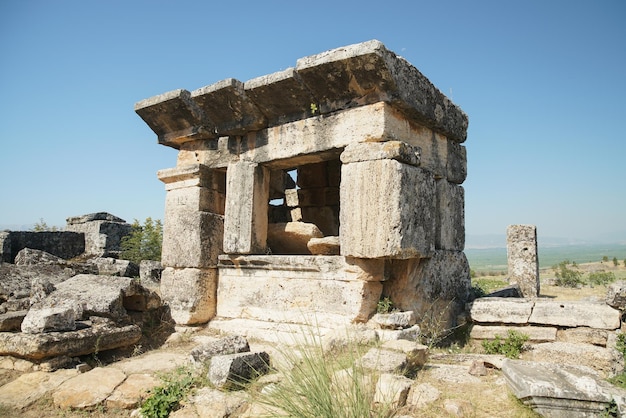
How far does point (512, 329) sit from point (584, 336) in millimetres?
667

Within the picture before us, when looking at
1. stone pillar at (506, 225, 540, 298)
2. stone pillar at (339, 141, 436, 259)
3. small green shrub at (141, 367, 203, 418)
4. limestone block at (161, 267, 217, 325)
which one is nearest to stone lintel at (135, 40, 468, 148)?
stone pillar at (339, 141, 436, 259)

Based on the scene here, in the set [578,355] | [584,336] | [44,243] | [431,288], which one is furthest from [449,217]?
[44,243]

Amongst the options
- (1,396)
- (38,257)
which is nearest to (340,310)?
(1,396)

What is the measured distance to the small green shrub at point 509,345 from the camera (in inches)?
183

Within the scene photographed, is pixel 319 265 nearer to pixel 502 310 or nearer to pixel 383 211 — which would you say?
pixel 383 211

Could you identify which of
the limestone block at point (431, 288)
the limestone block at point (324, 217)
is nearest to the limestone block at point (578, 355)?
the limestone block at point (431, 288)

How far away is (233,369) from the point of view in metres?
3.71

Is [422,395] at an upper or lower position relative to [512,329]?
lower

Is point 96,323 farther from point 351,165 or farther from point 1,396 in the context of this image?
point 351,165

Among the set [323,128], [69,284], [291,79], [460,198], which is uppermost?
[291,79]

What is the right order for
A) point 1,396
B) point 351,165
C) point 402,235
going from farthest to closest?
point 351,165 → point 402,235 → point 1,396

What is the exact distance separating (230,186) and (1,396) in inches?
131

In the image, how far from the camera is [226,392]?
356cm

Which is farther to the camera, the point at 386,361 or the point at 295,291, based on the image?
the point at 295,291
